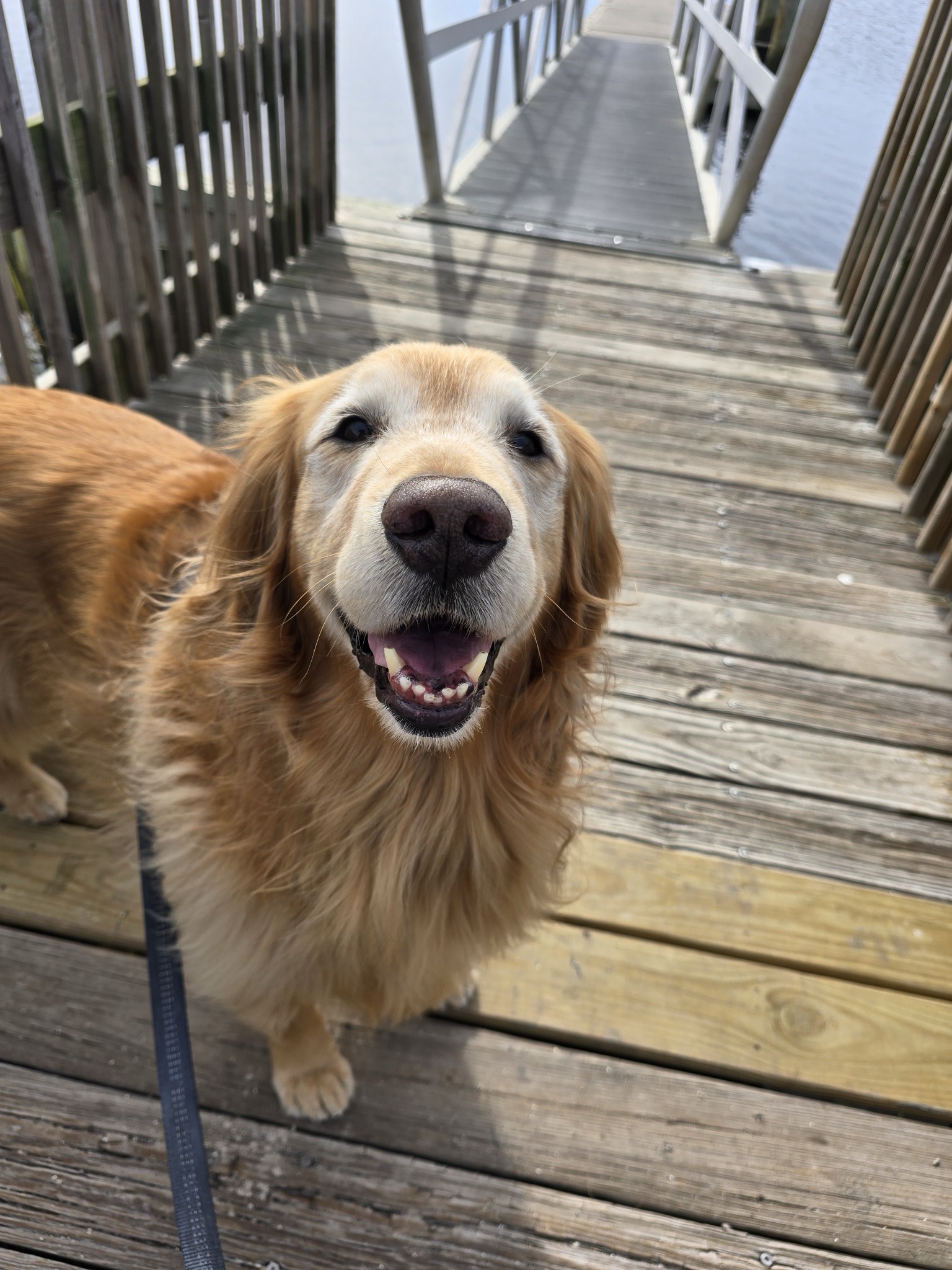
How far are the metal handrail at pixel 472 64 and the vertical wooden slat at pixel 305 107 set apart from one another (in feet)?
2.65

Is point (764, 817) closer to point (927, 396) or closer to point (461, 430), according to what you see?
point (461, 430)

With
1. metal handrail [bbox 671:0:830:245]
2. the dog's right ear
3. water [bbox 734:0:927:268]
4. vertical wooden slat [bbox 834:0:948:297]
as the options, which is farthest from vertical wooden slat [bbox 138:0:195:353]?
water [bbox 734:0:927:268]

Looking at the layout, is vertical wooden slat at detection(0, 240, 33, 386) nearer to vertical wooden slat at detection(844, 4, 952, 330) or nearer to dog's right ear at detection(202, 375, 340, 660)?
dog's right ear at detection(202, 375, 340, 660)

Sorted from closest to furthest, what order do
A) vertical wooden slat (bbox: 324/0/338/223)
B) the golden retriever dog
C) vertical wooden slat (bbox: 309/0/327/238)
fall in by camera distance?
the golden retriever dog → vertical wooden slat (bbox: 309/0/327/238) → vertical wooden slat (bbox: 324/0/338/223)

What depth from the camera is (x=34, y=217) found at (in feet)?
8.58

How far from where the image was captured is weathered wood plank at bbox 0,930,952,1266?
1.59 m

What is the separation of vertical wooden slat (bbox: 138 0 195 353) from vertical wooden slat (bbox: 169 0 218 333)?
86 millimetres

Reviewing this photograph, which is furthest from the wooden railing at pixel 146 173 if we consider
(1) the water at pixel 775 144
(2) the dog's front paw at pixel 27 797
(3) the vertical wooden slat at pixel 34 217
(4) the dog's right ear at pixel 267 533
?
(4) the dog's right ear at pixel 267 533

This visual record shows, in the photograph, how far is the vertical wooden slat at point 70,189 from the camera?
2535 millimetres

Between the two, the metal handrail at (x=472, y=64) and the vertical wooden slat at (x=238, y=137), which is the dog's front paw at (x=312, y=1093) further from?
the metal handrail at (x=472, y=64)

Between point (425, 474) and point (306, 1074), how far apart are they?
1236 millimetres

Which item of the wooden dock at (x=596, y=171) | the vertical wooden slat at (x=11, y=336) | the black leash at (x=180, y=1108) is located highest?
the vertical wooden slat at (x=11, y=336)

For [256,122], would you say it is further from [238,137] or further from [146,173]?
[146,173]

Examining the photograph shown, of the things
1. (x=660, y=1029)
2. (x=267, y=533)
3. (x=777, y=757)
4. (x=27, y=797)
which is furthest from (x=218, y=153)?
(x=660, y=1029)
